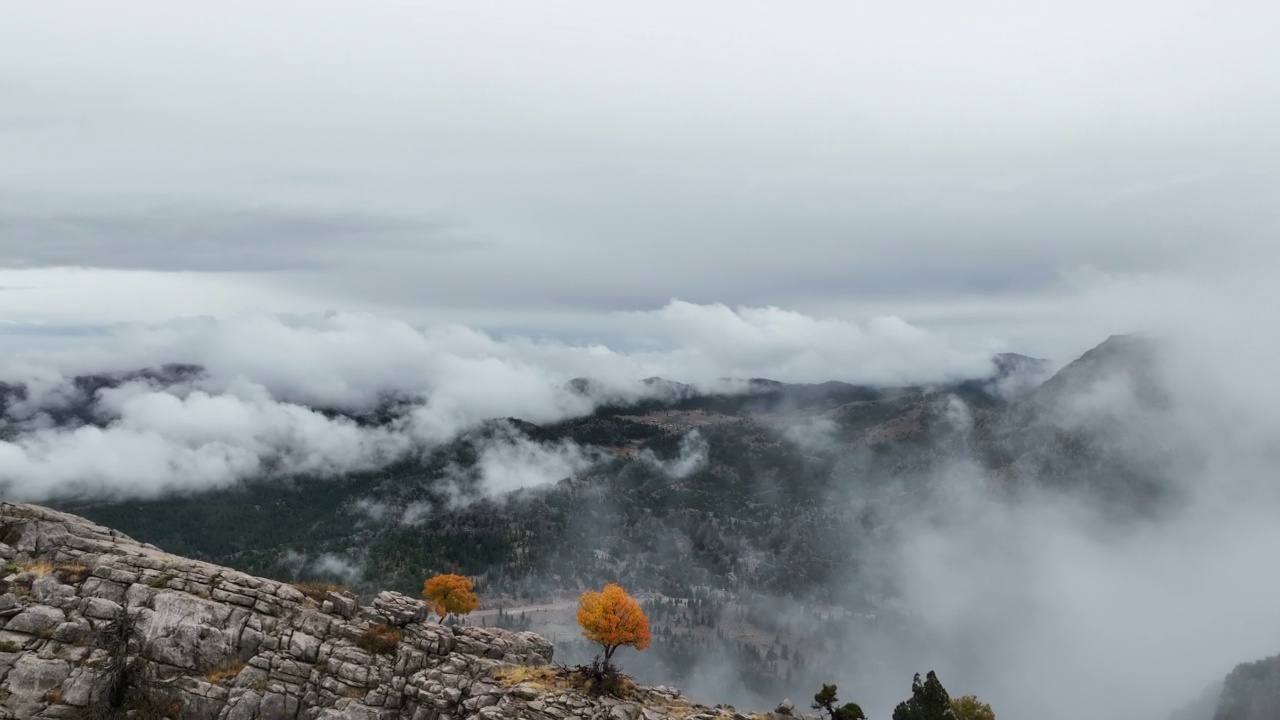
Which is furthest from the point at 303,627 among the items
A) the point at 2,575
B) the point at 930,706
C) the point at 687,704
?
the point at 930,706

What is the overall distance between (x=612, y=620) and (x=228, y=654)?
45096mm

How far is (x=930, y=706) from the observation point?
94.1 meters

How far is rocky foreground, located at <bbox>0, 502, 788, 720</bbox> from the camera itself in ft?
240

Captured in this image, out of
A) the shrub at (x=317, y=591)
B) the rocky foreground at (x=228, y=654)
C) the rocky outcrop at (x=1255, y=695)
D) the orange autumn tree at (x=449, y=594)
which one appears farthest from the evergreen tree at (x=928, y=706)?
the rocky outcrop at (x=1255, y=695)

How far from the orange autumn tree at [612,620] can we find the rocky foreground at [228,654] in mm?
7251

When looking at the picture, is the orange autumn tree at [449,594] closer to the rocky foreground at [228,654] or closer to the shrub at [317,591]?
the shrub at [317,591]

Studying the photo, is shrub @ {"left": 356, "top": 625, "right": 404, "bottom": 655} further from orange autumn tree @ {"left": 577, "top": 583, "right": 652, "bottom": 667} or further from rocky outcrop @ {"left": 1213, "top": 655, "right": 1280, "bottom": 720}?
rocky outcrop @ {"left": 1213, "top": 655, "right": 1280, "bottom": 720}

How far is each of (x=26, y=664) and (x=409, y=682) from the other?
Answer: 39286 mm

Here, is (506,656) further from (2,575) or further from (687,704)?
(2,575)

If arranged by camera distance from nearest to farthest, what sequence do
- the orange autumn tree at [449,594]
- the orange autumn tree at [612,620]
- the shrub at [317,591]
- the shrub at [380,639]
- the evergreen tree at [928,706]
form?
1. the shrub at [380,639]
2. the shrub at [317,591]
3. the orange autumn tree at [612,620]
4. the evergreen tree at [928,706]
5. the orange autumn tree at [449,594]

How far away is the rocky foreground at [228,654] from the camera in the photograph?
240ft

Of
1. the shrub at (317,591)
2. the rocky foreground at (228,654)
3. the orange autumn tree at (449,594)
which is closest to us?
the rocky foreground at (228,654)

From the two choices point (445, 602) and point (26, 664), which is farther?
point (445, 602)

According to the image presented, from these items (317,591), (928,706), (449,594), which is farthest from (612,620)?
(449,594)
